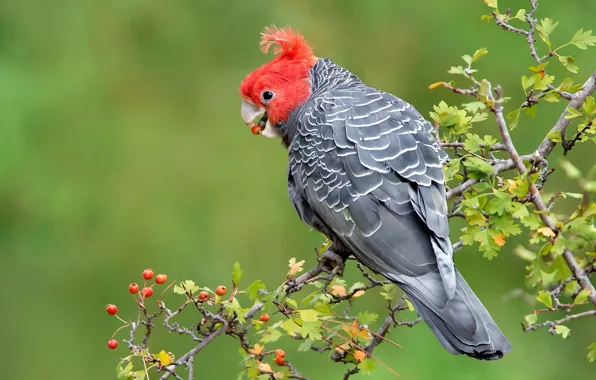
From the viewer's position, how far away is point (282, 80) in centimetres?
304

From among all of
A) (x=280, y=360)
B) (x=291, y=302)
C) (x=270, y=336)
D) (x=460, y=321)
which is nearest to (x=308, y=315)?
(x=291, y=302)

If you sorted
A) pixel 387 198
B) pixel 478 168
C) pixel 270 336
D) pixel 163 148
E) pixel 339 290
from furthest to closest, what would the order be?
pixel 163 148
pixel 387 198
pixel 339 290
pixel 270 336
pixel 478 168

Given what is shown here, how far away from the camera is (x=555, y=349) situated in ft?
12.8

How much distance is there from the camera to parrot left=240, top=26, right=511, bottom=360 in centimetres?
209

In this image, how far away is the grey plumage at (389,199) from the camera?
209cm

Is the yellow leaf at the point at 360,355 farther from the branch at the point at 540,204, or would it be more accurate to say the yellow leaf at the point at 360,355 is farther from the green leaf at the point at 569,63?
the green leaf at the point at 569,63

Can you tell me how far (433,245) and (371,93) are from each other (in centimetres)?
74

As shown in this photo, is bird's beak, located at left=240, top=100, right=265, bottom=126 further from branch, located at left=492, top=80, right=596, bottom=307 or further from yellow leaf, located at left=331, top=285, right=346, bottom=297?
branch, located at left=492, top=80, right=596, bottom=307

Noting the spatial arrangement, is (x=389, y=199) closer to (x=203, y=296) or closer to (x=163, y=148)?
(x=203, y=296)

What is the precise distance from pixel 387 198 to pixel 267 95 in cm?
91

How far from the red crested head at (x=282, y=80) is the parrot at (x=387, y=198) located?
0.31 ft

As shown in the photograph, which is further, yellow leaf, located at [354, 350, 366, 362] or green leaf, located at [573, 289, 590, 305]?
yellow leaf, located at [354, 350, 366, 362]

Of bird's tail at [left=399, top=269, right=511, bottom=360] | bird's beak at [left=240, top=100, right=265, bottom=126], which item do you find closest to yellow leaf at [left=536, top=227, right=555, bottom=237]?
bird's tail at [left=399, top=269, right=511, bottom=360]

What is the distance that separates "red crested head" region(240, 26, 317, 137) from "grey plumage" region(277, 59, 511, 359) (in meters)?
0.25
